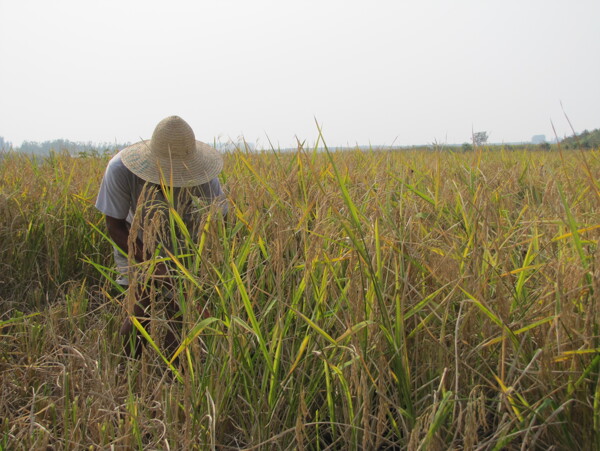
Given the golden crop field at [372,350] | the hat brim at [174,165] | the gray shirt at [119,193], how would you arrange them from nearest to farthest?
the golden crop field at [372,350], the hat brim at [174,165], the gray shirt at [119,193]

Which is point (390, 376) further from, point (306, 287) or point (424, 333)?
point (306, 287)

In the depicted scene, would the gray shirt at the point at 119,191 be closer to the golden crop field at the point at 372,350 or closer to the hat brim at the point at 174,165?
the hat brim at the point at 174,165

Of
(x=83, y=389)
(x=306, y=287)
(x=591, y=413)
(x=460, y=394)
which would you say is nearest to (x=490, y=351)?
(x=460, y=394)

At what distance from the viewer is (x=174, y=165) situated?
2.07 meters

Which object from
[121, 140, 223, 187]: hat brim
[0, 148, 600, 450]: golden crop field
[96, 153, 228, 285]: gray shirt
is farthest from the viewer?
Result: [96, 153, 228, 285]: gray shirt

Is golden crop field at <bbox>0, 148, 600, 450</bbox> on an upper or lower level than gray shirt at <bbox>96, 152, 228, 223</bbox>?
lower

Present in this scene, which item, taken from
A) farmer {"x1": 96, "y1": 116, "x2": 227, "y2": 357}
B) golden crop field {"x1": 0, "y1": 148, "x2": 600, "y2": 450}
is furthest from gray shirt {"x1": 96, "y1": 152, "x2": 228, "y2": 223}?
golden crop field {"x1": 0, "y1": 148, "x2": 600, "y2": 450}

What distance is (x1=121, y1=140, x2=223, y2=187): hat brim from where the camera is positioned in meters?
1.98

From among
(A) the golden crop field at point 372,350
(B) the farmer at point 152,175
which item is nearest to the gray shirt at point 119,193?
(B) the farmer at point 152,175

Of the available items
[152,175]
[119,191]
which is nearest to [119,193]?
[119,191]

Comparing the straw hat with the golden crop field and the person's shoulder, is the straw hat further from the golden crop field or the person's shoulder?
the golden crop field

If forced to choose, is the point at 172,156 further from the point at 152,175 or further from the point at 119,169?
the point at 119,169

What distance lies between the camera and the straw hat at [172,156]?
2.01 m

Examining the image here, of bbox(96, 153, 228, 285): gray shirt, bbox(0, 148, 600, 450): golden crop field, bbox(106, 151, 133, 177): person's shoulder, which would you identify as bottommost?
bbox(0, 148, 600, 450): golden crop field
